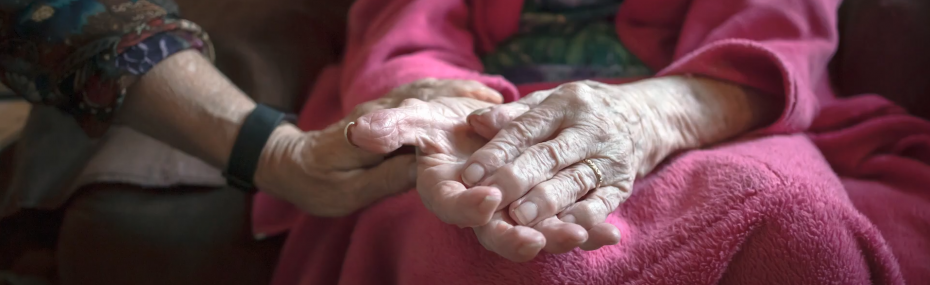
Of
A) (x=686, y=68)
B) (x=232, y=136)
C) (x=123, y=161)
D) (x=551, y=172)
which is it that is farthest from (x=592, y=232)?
(x=123, y=161)

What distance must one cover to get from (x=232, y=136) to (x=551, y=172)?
398 mm

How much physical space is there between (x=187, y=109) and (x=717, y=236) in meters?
0.59

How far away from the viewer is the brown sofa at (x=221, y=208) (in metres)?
0.68

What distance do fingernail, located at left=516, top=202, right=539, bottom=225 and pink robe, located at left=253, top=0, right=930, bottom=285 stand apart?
40 millimetres

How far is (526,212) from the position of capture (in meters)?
0.41

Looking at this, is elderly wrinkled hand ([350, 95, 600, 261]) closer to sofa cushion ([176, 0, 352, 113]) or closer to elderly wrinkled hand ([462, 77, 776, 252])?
elderly wrinkled hand ([462, 77, 776, 252])

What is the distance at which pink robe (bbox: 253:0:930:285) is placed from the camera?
1.46ft

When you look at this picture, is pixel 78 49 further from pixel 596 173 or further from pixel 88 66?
pixel 596 173

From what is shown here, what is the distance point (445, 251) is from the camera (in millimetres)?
458

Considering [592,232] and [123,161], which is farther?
[123,161]

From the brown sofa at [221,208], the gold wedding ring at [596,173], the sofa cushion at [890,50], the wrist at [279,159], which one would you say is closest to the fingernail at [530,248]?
the gold wedding ring at [596,173]

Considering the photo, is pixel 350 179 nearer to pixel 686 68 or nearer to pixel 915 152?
pixel 686 68

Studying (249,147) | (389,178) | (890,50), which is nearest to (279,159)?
(249,147)

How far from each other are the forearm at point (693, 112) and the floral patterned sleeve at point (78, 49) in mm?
547
